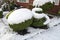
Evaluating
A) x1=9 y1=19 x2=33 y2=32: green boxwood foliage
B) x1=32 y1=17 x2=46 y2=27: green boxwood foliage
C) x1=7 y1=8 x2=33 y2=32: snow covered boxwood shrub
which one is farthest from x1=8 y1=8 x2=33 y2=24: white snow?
x1=32 y1=17 x2=46 y2=27: green boxwood foliage

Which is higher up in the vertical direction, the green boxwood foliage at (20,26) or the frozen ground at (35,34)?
the green boxwood foliage at (20,26)

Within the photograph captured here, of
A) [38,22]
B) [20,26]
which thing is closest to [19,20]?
[20,26]

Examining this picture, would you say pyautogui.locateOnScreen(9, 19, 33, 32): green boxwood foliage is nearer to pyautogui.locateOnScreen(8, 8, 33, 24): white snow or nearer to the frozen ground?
pyautogui.locateOnScreen(8, 8, 33, 24): white snow

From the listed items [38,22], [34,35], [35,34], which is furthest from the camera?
[38,22]

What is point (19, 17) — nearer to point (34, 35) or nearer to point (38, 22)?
point (34, 35)

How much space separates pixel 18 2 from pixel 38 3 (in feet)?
16.1

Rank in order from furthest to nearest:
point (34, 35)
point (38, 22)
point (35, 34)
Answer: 1. point (38, 22)
2. point (35, 34)
3. point (34, 35)

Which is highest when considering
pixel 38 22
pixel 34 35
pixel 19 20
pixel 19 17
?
pixel 19 17

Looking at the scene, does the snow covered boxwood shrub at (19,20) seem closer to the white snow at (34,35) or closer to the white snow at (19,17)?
the white snow at (19,17)

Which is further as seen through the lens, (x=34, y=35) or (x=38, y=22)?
(x=38, y=22)

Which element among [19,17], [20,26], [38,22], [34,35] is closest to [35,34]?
[34,35]

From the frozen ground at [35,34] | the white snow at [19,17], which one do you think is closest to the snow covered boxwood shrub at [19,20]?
the white snow at [19,17]

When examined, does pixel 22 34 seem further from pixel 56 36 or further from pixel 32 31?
pixel 56 36

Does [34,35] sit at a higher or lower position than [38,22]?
lower
